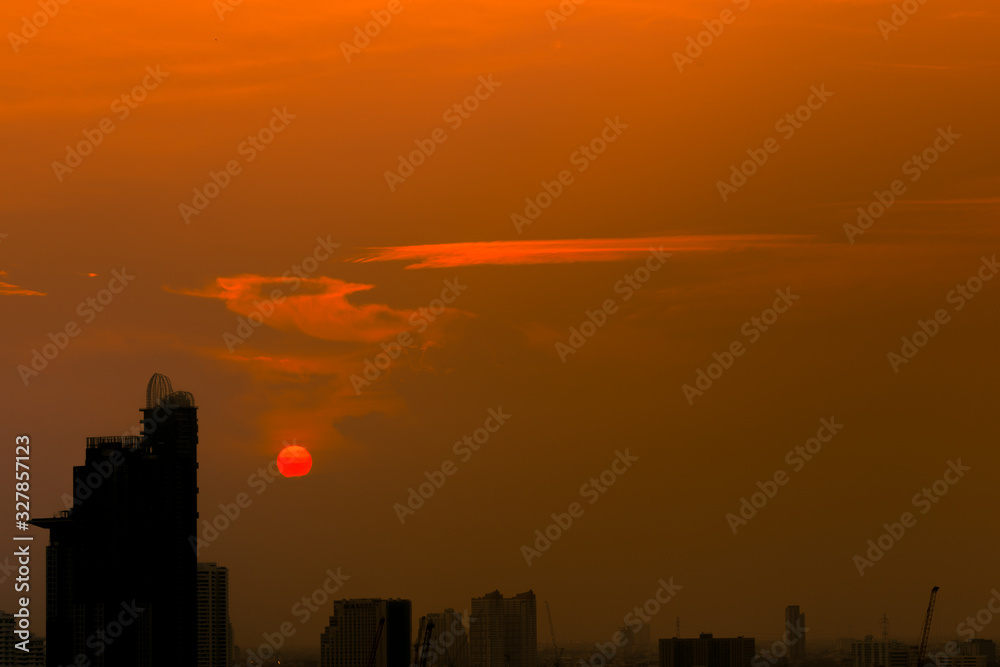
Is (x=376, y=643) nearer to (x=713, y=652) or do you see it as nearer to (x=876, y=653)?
(x=713, y=652)

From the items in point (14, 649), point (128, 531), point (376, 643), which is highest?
point (128, 531)

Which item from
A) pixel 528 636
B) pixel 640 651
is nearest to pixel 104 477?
pixel 528 636

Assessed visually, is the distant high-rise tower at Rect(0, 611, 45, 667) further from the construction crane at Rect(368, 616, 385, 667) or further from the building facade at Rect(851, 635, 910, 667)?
the building facade at Rect(851, 635, 910, 667)

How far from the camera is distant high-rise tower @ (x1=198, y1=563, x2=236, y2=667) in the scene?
2707 inches

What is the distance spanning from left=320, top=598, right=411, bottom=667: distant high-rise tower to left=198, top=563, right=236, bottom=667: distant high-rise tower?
1182 cm

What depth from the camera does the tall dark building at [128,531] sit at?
63.7m

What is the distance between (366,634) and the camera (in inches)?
3263

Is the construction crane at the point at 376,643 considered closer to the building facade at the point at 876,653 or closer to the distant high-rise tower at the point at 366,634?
the distant high-rise tower at the point at 366,634

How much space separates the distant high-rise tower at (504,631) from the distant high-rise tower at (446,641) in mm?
1258

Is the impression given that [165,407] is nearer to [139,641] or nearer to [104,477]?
[104,477]

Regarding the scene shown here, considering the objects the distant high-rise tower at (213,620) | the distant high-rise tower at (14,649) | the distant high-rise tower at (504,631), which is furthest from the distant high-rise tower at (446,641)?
the distant high-rise tower at (14,649)

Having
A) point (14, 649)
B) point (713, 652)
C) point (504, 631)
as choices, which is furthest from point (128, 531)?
point (713, 652)

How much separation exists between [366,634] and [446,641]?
4878 millimetres

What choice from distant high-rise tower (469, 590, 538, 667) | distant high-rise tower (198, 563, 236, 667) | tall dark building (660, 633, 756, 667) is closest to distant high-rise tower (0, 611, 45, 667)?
distant high-rise tower (198, 563, 236, 667)
